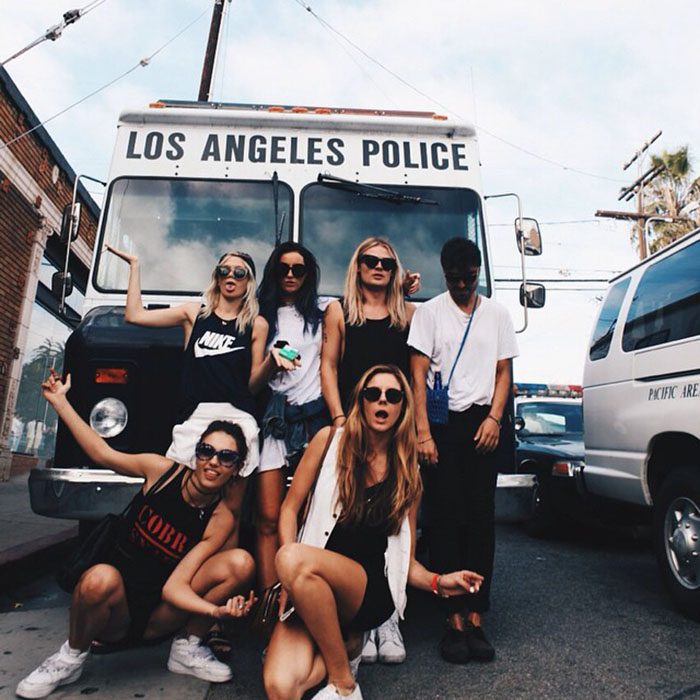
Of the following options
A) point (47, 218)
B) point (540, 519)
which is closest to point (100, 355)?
point (540, 519)

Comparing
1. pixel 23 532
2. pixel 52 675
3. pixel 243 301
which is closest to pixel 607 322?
pixel 243 301

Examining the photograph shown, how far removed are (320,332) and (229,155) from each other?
1866 mm

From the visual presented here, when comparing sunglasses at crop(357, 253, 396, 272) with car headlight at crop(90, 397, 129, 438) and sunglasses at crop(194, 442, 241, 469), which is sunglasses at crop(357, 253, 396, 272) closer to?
sunglasses at crop(194, 442, 241, 469)

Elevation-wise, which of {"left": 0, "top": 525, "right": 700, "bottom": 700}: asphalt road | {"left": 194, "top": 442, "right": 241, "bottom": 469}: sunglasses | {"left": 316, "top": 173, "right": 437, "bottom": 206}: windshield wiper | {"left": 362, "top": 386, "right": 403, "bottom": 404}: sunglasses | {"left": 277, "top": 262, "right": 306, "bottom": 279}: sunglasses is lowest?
{"left": 0, "top": 525, "right": 700, "bottom": 700}: asphalt road

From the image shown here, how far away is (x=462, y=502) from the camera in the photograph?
3.35 m

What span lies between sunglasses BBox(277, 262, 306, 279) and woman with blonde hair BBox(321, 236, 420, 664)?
0.25 m

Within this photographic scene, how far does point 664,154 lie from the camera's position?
68.2 feet

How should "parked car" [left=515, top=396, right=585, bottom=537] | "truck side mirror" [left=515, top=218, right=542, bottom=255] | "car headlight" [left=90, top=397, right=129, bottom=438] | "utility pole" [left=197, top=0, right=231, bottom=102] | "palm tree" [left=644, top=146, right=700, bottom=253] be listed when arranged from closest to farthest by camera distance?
1. "car headlight" [left=90, top=397, right=129, bottom=438]
2. "truck side mirror" [left=515, top=218, right=542, bottom=255]
3. "parked car" [left=515, top=396, right=585, bottom=537]
4. "utility pole" [left=197, top=0, right=231, bottom=102]
5. "palm tree" [left=644, top=146, right=700, bottom=253]

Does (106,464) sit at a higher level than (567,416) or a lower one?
lower

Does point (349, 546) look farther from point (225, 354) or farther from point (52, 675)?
point (52, 675)

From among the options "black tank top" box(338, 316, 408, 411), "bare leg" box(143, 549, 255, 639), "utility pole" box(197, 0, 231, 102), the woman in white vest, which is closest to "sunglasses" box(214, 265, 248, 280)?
"black tank top" box(338, 316, 408, 411)

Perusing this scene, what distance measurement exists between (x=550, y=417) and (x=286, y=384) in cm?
607

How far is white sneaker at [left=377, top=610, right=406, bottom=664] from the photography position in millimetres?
3182

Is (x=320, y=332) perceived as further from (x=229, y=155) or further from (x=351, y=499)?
(x=229, y=155)
